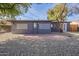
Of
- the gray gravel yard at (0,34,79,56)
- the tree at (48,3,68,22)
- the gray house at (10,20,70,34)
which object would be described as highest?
the tree at (48,3,68,22)

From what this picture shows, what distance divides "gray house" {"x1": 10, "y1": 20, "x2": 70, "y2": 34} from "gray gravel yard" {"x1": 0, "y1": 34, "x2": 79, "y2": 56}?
92mm

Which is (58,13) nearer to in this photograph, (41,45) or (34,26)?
(34,26)

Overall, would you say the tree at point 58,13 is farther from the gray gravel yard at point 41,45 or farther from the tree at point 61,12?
the gray gravel yard at point 41,45

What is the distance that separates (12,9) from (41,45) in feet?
2.77

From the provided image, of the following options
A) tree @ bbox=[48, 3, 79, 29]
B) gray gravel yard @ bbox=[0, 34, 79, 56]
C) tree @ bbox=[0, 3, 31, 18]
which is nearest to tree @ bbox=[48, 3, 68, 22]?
tree @ bbox=[48, 3, 79, 29]

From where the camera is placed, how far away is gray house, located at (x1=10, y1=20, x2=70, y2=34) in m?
5.95

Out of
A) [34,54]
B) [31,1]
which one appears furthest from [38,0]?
[34,54]

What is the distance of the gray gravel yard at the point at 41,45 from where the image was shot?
5.89 m

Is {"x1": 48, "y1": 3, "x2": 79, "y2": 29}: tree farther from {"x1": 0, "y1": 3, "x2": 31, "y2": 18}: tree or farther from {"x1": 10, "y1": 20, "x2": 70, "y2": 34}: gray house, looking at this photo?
{"x1": 0, "y1": 3, "x2": 31, "y2": 18}: tree

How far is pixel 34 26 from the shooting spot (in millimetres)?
6004

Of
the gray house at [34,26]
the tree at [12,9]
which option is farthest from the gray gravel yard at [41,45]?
the tree at [12,9]

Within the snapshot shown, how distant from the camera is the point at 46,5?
5895mm

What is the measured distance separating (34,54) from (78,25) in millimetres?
941

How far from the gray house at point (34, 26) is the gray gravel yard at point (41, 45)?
0.30 ft
